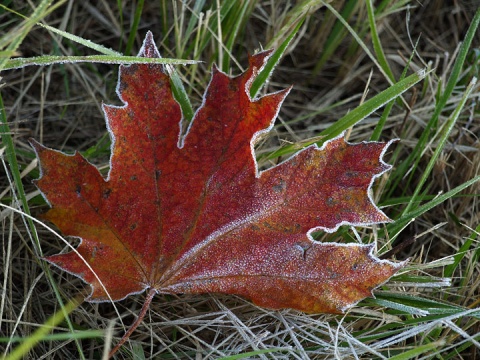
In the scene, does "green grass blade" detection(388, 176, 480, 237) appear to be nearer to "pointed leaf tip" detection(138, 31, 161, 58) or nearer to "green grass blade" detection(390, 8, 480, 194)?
"green grass blade" detection(390, 8, 480, 194)

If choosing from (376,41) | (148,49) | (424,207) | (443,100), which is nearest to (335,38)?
(376,41)

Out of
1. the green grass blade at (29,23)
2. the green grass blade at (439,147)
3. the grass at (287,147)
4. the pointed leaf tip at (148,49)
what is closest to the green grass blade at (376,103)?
the grass at (287,147)

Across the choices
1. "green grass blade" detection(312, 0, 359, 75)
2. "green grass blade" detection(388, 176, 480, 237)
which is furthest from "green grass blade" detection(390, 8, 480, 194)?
"green grass blade" detection(312, 0, 359, 75)

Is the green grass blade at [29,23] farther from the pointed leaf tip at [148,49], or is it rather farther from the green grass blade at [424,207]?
the green grass blade at [424,207]

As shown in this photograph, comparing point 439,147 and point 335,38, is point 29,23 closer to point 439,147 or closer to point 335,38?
point 439,147

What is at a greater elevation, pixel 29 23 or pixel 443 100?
pixel 29 23

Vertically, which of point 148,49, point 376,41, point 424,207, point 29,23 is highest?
point 29,23
